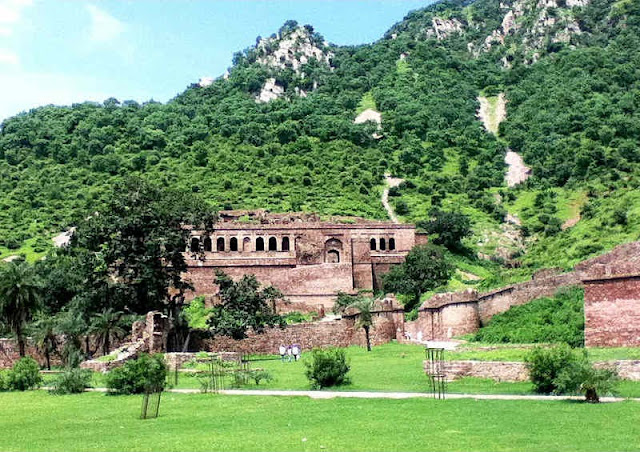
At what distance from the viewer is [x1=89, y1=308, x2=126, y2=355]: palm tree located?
125 feet

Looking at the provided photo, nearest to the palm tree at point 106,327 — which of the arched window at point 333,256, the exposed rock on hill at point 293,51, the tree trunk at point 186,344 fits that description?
the tree trunk at point 186,344

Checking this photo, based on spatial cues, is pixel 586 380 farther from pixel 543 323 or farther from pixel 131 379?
pixel 543 323

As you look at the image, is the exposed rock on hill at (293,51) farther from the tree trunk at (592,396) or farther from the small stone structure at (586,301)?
the tree trunk at (592,396)

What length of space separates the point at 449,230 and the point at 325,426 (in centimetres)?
5897

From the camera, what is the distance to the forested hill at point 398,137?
85.7 metres

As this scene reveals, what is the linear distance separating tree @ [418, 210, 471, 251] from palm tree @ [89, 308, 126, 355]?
3970cm

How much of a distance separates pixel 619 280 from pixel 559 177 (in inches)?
2805

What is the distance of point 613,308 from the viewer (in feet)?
85.9

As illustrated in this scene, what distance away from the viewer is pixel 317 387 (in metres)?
23.1

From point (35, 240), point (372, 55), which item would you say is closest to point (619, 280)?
point (35, 240)

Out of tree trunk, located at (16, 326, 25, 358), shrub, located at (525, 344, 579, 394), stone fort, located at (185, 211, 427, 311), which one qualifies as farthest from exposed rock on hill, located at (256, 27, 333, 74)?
shrub, located at (525, 344, 579, 394)

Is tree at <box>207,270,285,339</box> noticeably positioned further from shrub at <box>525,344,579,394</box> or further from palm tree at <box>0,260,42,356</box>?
shrub at <box>525,344,579,394</box>

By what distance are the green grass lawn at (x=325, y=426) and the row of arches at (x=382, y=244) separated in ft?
157

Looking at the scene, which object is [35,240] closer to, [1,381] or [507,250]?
[507,250]
